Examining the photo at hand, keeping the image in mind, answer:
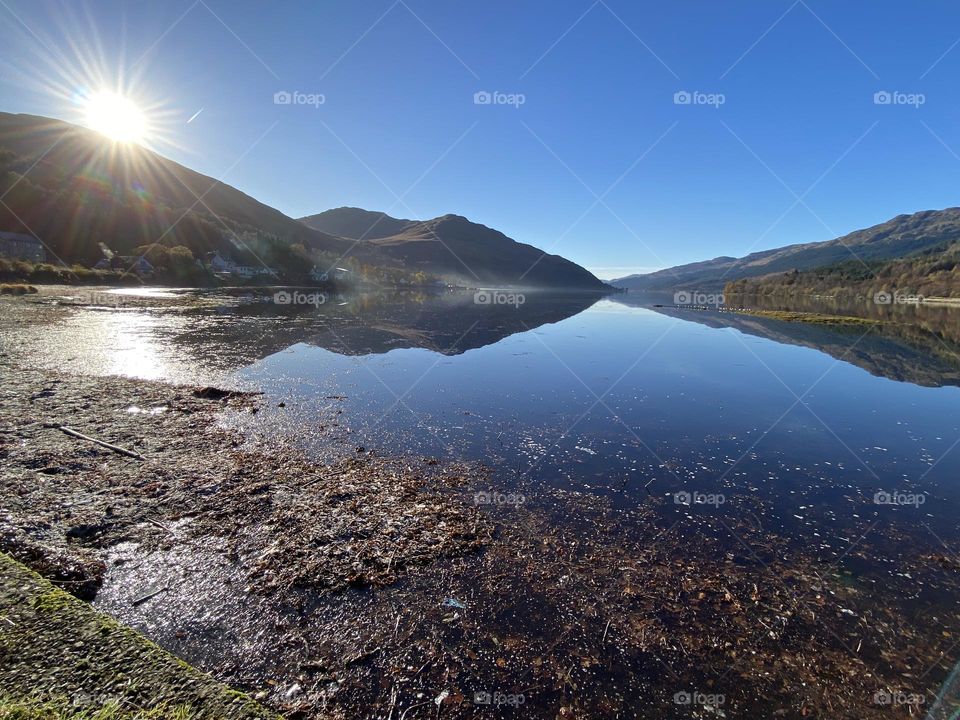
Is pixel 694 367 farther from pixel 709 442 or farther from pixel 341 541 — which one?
pixel 341 541

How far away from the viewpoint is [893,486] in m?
13.3

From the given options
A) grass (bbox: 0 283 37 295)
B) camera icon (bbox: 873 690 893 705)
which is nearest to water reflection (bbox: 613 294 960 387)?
camera icon (bbox: 873 690 893 705)

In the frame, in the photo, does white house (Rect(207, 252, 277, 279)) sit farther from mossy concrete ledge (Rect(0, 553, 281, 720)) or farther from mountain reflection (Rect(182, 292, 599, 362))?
mossy concrete ledge (Rect(0, 553, 281, 720))

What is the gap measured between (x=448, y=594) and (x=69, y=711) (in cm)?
518

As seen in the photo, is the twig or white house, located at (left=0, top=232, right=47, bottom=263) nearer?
the twig

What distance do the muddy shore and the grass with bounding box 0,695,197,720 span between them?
→ 1.71 meters

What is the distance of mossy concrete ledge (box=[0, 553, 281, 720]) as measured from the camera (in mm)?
4176

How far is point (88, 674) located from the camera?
15.0 ft

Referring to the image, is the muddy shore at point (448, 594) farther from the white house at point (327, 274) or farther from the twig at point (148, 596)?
the white house at point (327, 274)

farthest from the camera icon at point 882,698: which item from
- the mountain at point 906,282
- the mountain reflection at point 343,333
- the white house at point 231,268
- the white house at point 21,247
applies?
the mountain at point 906,282

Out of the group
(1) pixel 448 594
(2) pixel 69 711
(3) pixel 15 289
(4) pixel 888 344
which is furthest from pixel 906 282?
(3) pixel 15 289

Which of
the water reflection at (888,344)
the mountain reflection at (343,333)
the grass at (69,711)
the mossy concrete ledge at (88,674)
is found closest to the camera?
the grass at (69,711)

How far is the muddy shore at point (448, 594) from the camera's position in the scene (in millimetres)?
6125

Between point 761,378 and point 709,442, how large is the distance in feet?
52.2
